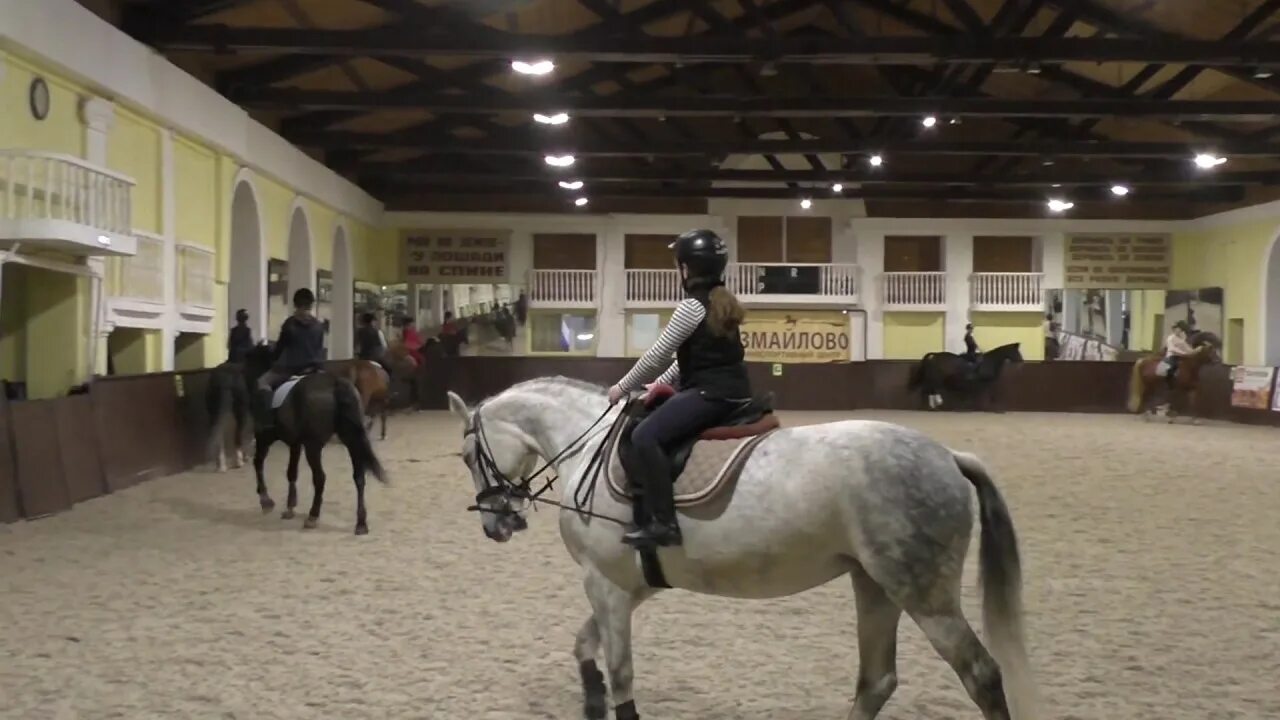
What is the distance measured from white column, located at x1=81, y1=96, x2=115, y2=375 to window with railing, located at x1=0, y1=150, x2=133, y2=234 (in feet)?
2.76

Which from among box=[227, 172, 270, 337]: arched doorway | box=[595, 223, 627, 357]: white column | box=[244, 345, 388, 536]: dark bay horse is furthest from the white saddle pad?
box=[595, 223, 627, 357]: white column

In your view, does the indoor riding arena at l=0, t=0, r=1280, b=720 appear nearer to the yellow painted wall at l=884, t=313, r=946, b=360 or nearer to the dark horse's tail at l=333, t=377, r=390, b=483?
the dark horse's tail at l=333, t=377, r=390, b=483

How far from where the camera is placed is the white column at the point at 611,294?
1101 inches

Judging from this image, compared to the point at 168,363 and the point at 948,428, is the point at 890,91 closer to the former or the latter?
the point at 948,428

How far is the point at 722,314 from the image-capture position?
3.81 meters

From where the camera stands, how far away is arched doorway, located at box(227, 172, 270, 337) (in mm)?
16953

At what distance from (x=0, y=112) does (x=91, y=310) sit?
207 centimetres

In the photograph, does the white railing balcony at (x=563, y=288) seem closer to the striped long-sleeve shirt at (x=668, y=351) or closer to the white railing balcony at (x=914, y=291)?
the white railing balcony at (x=914, y=291)

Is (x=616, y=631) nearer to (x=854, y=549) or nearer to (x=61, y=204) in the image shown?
(x=854, y=549)

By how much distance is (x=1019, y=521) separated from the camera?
9148mm

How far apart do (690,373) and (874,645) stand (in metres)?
1.16

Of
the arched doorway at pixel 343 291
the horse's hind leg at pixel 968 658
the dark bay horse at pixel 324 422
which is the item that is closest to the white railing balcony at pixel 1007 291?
the arched doorway at pixel 343 291

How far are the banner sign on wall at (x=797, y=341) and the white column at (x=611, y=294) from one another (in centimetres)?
414

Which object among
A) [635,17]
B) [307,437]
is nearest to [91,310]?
[307,437]
